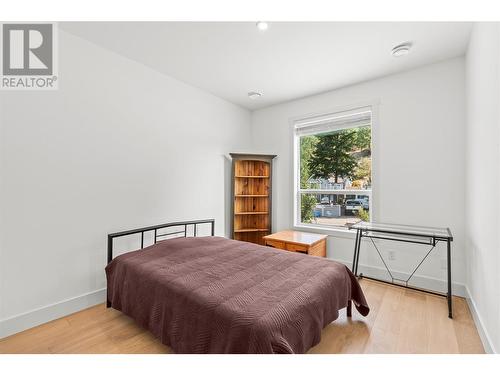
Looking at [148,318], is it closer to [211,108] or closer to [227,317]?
[227,317]

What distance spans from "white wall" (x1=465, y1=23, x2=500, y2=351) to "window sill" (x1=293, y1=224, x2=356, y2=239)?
1.20 m

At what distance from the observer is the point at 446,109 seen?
254 centimetres

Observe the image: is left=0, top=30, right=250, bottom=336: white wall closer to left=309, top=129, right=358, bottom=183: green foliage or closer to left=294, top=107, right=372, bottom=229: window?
left=294, top=107, right=372, bottom=229: window

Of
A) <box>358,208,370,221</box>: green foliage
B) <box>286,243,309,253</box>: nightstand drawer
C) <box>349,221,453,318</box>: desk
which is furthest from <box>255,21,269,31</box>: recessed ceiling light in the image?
<box>358,208,370,221</box>: green foliage

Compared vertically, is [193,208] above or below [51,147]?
below

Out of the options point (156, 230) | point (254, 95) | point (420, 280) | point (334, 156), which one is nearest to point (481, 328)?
point (420, 280)

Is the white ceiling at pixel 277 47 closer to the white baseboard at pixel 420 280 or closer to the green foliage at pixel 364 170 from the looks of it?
the green foliage at pixel 364 170

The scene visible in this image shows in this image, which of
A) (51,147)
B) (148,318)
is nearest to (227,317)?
(148,318)

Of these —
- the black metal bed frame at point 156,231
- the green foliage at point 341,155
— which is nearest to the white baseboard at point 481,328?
the green foliage at point 341,155

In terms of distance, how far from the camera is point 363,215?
10.6 feet

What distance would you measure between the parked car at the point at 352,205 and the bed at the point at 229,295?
148 cm

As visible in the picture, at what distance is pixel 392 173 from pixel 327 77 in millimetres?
1420

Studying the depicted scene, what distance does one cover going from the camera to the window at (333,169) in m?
3.20

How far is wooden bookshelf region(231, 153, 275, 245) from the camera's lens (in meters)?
3.82
